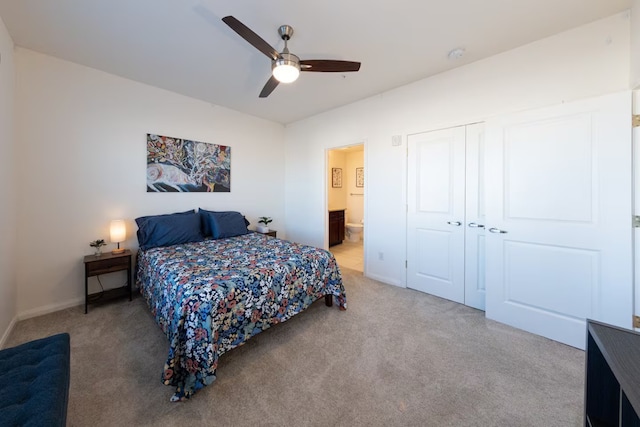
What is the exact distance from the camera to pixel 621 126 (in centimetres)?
180

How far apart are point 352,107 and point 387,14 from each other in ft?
5.94

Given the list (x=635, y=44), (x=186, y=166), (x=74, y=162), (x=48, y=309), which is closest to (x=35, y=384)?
(x=48, y=309)

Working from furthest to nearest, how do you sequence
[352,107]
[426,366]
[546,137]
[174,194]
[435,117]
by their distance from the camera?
[352,107]
[174,194]
[435,117]
[546,137]
[426,366]

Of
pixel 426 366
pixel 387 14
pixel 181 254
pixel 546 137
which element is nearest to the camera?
pixel 426 366

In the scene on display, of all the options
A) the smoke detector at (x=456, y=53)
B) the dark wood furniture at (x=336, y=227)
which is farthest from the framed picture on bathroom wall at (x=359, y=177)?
the smoke detector at (x=456, y=53)

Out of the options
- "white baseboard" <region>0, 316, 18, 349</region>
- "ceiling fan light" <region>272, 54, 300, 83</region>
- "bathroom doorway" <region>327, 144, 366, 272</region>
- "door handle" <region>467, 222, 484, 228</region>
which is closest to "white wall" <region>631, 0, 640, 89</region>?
"door handle" <region>467, 222, 484, 228</region>

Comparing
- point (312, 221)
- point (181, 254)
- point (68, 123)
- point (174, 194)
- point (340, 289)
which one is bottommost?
point (340, 289)

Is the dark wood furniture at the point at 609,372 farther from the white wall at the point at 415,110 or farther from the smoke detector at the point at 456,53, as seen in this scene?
the smoke detector at the point at 456,53

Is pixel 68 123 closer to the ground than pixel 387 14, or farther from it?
closer to the ground

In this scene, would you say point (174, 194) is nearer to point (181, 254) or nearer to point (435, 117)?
point (181, 254)

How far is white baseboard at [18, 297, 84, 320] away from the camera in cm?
247

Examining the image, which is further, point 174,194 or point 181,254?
point 174,194

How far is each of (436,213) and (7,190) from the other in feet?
13.8

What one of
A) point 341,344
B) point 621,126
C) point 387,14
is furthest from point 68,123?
point 621,126
